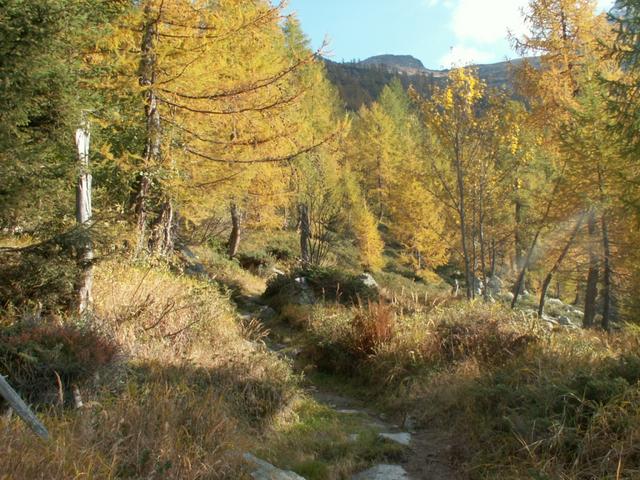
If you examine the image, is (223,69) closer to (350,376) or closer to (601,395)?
(350,376)

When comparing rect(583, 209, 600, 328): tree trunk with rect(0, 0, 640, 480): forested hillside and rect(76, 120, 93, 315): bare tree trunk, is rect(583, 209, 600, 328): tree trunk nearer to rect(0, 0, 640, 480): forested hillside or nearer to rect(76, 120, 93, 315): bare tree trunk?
rect(0, 0, 640, 480): forested hillside

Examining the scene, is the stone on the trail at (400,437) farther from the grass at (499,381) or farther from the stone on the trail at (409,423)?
the grass at (499,381)

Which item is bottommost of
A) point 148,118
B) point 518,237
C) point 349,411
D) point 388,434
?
point 349,411

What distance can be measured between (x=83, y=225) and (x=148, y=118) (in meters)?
3.00

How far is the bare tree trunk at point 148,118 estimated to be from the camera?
269 inches

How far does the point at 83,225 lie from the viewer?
4922 millimetres

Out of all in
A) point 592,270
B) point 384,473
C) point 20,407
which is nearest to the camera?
point 20,407

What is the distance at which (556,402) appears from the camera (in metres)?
4.04

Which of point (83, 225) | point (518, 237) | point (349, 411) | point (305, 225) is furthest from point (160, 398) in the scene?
point (518, 237)

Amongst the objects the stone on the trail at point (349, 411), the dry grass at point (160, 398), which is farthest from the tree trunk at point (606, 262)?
the dry grass at point (160, 398)

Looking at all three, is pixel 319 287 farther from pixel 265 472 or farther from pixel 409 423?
pixel 265 472

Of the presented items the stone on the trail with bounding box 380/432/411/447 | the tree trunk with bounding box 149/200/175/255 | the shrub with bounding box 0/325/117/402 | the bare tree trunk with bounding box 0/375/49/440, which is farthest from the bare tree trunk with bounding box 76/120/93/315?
the stone on the trail with bounding box 380/432/411/447

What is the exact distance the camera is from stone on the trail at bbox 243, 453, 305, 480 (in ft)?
10.7

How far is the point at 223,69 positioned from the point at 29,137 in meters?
3.75
